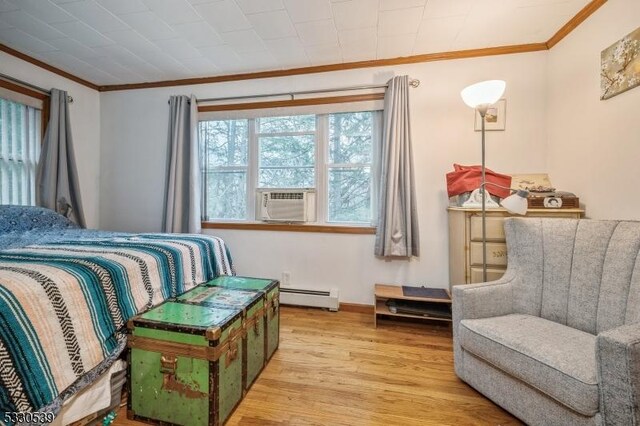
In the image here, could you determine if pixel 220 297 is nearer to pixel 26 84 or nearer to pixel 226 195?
pixel 226 195

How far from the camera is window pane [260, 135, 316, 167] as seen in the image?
276 cm

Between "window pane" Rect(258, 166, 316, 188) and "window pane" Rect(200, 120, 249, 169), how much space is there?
0.28 metres

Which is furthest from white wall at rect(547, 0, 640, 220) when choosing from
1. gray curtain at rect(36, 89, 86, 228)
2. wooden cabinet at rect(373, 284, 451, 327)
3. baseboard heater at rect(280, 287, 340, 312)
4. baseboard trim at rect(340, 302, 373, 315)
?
gray curtain at rect(36, 89, 86, 228)

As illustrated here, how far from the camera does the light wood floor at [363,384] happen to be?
1.30 meters

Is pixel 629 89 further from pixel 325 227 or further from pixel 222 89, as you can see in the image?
pixel 222 89

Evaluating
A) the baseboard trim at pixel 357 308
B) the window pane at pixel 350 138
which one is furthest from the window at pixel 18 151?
the baseboard trim at pixel 357 308

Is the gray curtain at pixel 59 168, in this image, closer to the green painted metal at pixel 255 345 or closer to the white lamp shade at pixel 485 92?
the green painted metal at pixel 255 345

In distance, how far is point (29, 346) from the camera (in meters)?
0.91

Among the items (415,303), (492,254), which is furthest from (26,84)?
(492,254)

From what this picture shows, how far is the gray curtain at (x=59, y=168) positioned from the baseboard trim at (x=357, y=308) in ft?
9.10

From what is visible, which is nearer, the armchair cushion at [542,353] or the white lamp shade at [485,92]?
the armchair cushion at [542,353]

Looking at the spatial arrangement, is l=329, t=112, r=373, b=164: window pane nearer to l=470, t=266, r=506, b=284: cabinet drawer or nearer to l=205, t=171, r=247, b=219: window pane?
l=205, t=171, r=247, b=219: window pane

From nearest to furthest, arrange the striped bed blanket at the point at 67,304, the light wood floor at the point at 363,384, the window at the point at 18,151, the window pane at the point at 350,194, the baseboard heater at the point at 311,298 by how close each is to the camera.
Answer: the striped bed blanket at the point at 67,304
the light wood floor at the point at 363,384
the window at the point at 18,151
the baseboard heater at the point at 311,298
the window pane at the point at 350,194

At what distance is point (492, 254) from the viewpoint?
1.99 meters
